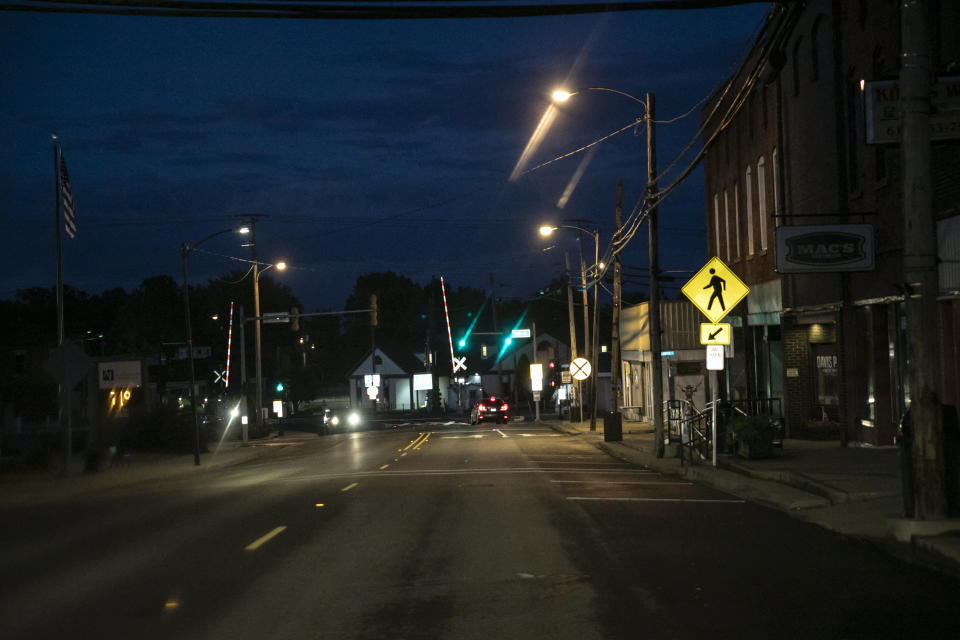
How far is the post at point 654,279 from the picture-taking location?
2758 centimetres

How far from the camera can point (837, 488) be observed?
630 inches

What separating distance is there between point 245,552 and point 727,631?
627 centimetres

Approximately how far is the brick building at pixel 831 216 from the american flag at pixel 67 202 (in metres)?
17.9

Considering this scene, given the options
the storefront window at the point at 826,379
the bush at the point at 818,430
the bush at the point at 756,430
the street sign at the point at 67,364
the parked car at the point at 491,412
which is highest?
the street sign at the point at 67,364

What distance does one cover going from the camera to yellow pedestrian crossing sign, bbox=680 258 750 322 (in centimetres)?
2142

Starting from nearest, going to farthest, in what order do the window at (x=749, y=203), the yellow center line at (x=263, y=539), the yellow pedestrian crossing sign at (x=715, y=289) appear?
1. the yellow center line at (x=263, y=539)
2. the yellow pedestrian crossing sign at (x=715, y=289)
3. the window at (x=749, y=203)

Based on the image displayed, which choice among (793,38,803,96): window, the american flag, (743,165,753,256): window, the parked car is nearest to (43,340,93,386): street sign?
the american flag

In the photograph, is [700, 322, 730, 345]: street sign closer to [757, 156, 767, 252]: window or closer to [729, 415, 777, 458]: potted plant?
[729, 415, 777, 458]: potted plant

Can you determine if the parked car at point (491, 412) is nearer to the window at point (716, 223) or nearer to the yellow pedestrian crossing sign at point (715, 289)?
the window at point (716, 223)

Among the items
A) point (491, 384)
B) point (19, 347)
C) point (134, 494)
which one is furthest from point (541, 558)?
point (491, 384)

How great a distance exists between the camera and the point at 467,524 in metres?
14.1

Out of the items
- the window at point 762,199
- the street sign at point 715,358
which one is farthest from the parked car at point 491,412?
the street sign at point 715,358

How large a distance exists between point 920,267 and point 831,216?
12020mm

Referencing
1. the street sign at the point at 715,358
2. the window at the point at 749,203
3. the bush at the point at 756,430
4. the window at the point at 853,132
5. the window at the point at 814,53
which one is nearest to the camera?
the street sign at the point at 715,358
